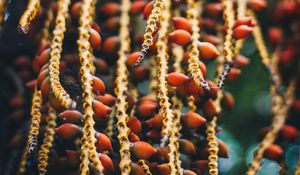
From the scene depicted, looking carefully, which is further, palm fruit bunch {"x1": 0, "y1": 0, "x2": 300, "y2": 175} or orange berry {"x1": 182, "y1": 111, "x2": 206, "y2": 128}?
orange berry {"x1": 182, "y1": 111, "x2": 206, "y2": 128}

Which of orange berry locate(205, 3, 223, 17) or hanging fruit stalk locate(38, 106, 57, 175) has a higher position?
orange berry locate(205, 3, 223, 17)

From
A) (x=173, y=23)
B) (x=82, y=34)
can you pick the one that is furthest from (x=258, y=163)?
(x=82, y=34)

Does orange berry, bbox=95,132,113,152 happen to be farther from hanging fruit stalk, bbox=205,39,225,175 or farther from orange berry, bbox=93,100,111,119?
hanging fruit stalk, bbox=205,39,225,175

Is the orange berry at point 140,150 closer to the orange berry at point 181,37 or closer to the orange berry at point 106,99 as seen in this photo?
the orange berry at point 106,99

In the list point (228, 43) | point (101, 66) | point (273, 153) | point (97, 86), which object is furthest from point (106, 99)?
point (273, 153)

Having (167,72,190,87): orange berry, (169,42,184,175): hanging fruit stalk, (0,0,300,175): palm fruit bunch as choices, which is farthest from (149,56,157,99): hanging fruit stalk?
(167,72,190,87): orange berry

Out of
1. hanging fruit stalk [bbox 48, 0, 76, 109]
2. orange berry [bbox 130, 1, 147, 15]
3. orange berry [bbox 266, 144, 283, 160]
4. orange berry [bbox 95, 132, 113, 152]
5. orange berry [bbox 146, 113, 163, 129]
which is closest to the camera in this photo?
hanging fruit stalk [bbox 48, 0, 76, 109]

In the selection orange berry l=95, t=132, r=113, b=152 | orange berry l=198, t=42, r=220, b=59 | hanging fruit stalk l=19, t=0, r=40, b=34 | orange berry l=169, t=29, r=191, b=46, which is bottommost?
orange berry l=95, t=132, r=113, b=152
